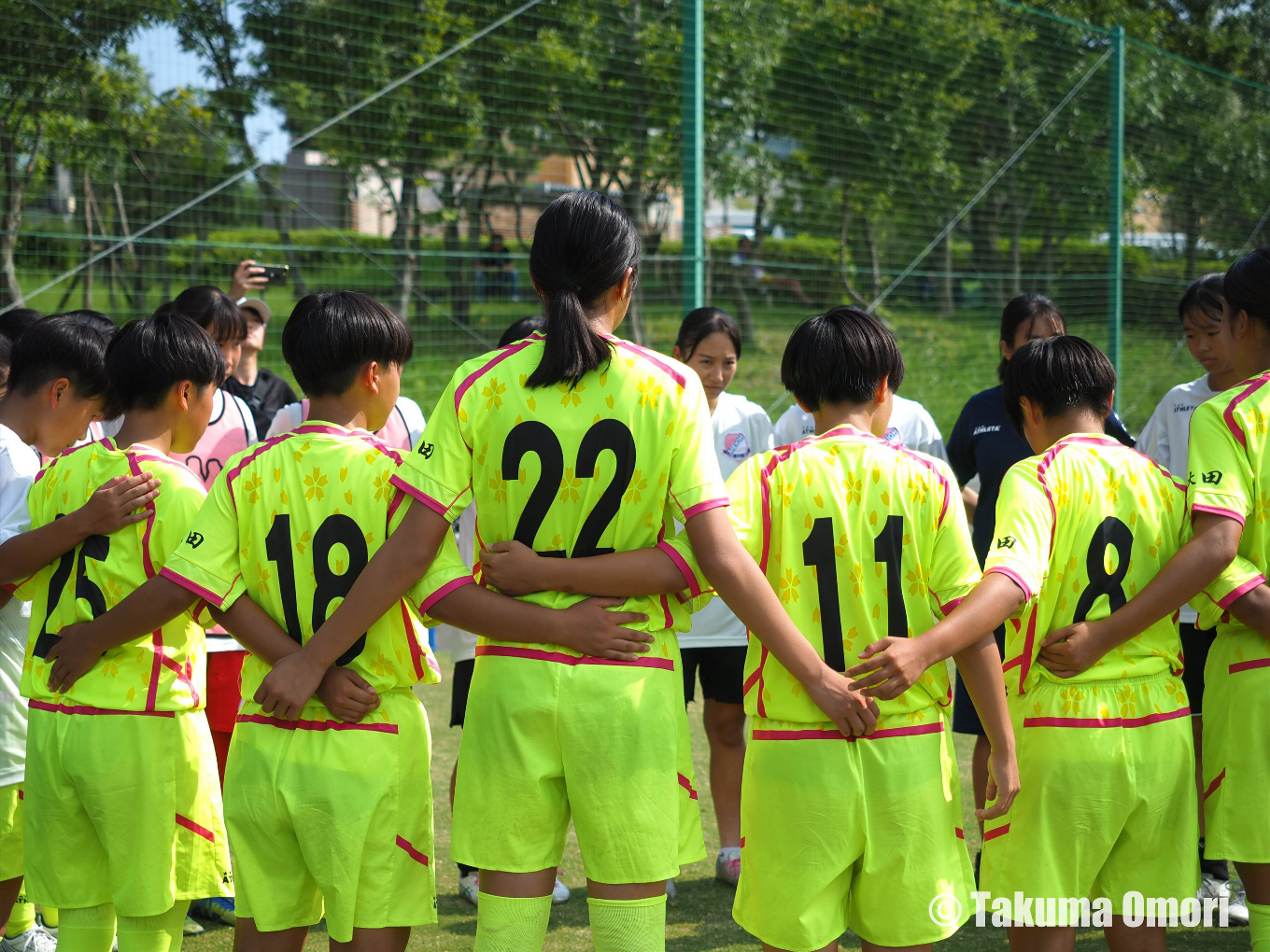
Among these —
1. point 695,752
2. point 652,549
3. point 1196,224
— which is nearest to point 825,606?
point 652,549

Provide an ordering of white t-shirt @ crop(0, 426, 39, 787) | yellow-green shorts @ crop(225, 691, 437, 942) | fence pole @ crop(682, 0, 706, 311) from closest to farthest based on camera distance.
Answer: yellow-green shorts @ crop(225, 691, 437, 942), white t-shirt @ crop(0, 426, 39, 787), fence pole @ crop(682, 0, 706, 311)

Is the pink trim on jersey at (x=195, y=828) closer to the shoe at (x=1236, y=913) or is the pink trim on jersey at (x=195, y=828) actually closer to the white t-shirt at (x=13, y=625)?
the white t-shirt at (x=13, y=625)

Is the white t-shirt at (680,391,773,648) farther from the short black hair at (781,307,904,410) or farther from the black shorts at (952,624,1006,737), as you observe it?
the short black hair at (781,307,904,410)

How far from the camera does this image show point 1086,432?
2.57 m

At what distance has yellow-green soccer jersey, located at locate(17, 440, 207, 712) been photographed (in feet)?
8.04

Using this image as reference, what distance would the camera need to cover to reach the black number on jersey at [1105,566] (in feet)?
7.91

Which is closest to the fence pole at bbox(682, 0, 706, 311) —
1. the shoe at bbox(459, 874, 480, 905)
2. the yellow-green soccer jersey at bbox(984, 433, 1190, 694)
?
the shoe at bbox(459, 874, 480, 905)

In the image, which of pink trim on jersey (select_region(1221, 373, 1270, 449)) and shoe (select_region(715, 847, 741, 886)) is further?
shoe (select_region(715, 847, 741, 886))

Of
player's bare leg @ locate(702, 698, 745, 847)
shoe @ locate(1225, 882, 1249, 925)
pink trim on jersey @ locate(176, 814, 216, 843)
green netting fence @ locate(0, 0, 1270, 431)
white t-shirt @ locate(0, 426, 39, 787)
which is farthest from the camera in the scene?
green netting fence @ locate(0, 0, 1270, 431)

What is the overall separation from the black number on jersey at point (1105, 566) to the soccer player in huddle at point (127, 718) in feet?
5.96

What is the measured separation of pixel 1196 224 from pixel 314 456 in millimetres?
12761

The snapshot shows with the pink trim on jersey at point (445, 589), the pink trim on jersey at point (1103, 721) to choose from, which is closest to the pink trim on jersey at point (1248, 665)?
the pink trim on jersey at point (1103, 721)

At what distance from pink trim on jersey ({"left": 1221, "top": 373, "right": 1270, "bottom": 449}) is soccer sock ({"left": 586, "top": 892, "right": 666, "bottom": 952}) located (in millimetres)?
1547

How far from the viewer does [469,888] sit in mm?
3510
